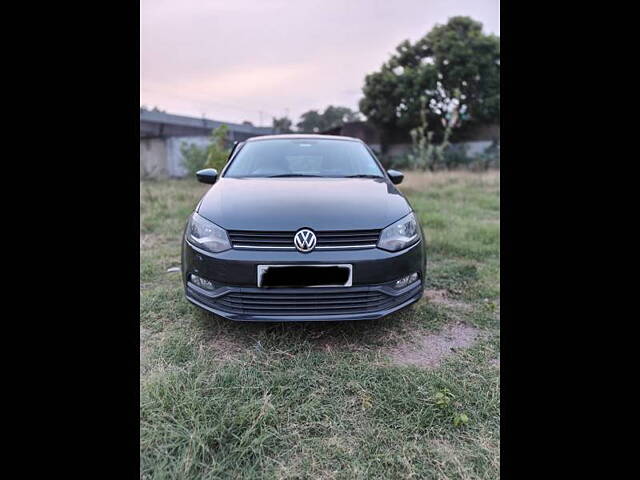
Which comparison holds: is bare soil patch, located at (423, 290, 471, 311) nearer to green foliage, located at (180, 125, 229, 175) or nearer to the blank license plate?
the blank license plate

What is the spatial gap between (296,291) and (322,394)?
0.50 meters

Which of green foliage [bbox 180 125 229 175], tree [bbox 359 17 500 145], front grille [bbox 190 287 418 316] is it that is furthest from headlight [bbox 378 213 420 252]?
tree [bbox 359 17 500 145]

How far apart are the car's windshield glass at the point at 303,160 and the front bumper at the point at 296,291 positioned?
3.13ft

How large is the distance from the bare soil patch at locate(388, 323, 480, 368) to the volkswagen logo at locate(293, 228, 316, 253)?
2.53 ft

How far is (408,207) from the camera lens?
2.11m

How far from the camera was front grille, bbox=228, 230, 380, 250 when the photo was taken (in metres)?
1.73

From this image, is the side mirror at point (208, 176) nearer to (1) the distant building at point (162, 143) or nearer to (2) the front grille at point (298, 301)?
(2) the front grille at point (298, 301)

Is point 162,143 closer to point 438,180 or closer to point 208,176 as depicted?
point 438,180

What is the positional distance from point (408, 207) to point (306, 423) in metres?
1.37

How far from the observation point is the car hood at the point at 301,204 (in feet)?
5.85
